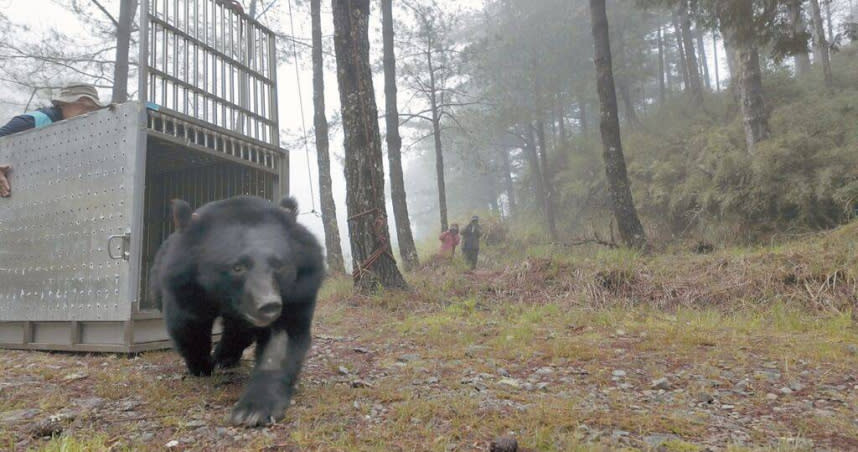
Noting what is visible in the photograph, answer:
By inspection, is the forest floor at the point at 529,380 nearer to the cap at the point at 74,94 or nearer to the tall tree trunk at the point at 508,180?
the cap at the point at 74,94

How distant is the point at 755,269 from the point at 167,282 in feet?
19.3

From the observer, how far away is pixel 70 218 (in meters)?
3.78

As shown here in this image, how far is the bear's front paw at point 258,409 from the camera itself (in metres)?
2.17

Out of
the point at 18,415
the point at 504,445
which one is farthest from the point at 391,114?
the point at 504,445

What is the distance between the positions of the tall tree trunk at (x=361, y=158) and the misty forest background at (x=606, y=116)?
0.9 inches

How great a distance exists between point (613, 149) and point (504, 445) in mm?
8226

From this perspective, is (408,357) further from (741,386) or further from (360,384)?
(741,386)

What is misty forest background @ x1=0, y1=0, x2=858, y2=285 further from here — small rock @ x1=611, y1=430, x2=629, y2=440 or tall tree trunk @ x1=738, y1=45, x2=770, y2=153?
small rock @ x1=611, y1=430, x2=629, y2=440

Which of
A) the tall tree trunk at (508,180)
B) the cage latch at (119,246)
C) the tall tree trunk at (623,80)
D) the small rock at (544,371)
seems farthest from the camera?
the tall tree trunk at (508,180)

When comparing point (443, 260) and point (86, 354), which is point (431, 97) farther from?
point (86, 354)

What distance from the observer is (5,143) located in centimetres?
420

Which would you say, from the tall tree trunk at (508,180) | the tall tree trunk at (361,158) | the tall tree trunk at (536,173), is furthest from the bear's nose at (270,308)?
the tall tree trunk at (508,180)

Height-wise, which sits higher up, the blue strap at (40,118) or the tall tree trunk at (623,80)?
the tall tree trunk at (623,80)

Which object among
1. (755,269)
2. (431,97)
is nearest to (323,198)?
(431,97)
